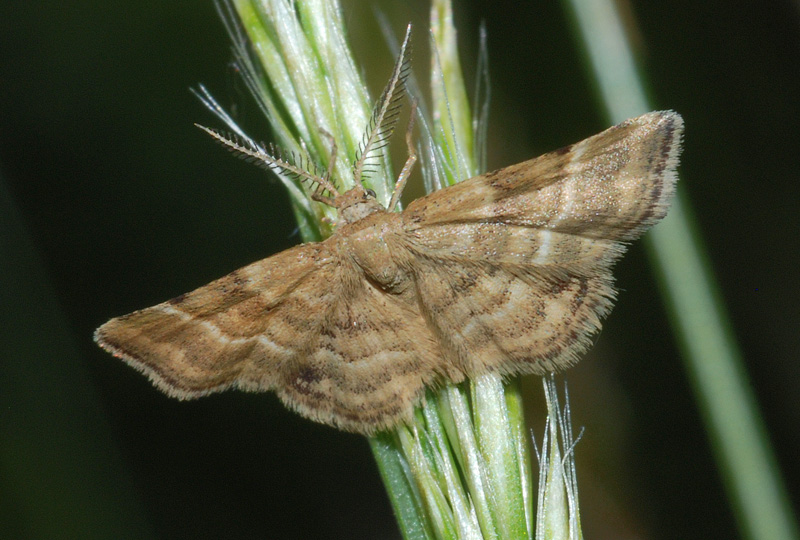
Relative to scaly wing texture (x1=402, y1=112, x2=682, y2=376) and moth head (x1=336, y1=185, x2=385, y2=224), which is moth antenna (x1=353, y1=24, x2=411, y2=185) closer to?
moth head (x1=336, y1=185, x2=385, y2=224)

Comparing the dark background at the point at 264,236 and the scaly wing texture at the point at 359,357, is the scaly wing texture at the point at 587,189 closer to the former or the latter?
the scaly wing texture at the point at 359,357

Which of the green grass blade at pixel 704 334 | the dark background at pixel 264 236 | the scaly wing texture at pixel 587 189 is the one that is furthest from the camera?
the dark background at pixel 264 236

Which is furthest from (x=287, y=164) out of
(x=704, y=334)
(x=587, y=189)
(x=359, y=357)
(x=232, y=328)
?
(x=704, y=334)

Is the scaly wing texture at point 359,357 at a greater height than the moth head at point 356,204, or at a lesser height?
lesser

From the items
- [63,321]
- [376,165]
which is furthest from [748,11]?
[63,321]

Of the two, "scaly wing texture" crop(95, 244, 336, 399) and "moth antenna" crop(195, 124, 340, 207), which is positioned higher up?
"moth antenna" crop(195, 124, 340, 207)

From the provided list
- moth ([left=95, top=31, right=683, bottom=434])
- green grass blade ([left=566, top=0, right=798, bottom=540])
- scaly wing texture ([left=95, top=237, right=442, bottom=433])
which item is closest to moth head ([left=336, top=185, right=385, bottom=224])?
moth ([left=95, top=31, right=683, bottom=434])

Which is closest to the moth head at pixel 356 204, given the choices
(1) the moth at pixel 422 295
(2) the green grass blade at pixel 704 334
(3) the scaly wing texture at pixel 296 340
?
(1) the moth at pixel 422 295

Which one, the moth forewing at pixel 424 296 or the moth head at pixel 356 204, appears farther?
the moth head at pixel 356 204
